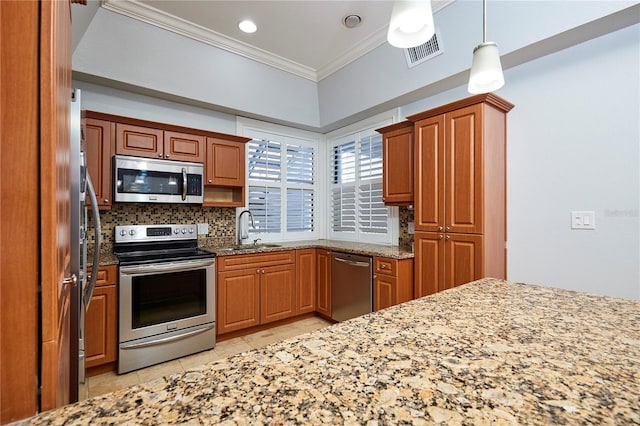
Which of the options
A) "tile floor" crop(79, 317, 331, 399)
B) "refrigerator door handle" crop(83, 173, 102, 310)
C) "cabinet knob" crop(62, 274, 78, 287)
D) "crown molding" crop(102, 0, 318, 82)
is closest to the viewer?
"cabinet knob" crop(62, 274, 78, 287)

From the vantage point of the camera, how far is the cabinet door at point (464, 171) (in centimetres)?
236

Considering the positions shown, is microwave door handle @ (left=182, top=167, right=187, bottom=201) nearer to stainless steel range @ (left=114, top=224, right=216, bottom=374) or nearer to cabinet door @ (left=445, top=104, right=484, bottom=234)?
stainless steel range @ (left=114, top=224, right=216, bottom=374)

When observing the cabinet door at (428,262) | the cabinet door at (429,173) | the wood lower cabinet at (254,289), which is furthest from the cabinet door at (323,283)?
the cabinet door at (429,173)

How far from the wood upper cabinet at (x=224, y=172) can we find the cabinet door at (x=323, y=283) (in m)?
1.13

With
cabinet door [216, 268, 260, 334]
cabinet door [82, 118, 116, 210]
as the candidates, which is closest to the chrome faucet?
cabinet door [216, 268, 260, 334]

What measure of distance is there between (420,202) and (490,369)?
7.42ft

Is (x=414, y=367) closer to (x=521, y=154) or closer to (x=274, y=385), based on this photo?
(x=274, y=385)

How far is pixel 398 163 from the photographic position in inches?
122

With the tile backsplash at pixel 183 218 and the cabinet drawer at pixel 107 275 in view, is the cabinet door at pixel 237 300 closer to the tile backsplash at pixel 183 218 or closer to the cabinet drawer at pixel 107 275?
the tile backsplash at pixel 183 218

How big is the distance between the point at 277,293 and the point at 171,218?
1.40 metres

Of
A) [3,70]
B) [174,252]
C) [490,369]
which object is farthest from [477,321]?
[174,252]

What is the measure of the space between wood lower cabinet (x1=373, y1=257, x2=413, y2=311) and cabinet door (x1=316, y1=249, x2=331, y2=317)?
685 mm

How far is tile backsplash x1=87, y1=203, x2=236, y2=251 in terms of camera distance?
Result: 2.88 meters

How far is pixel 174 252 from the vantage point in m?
2.78
